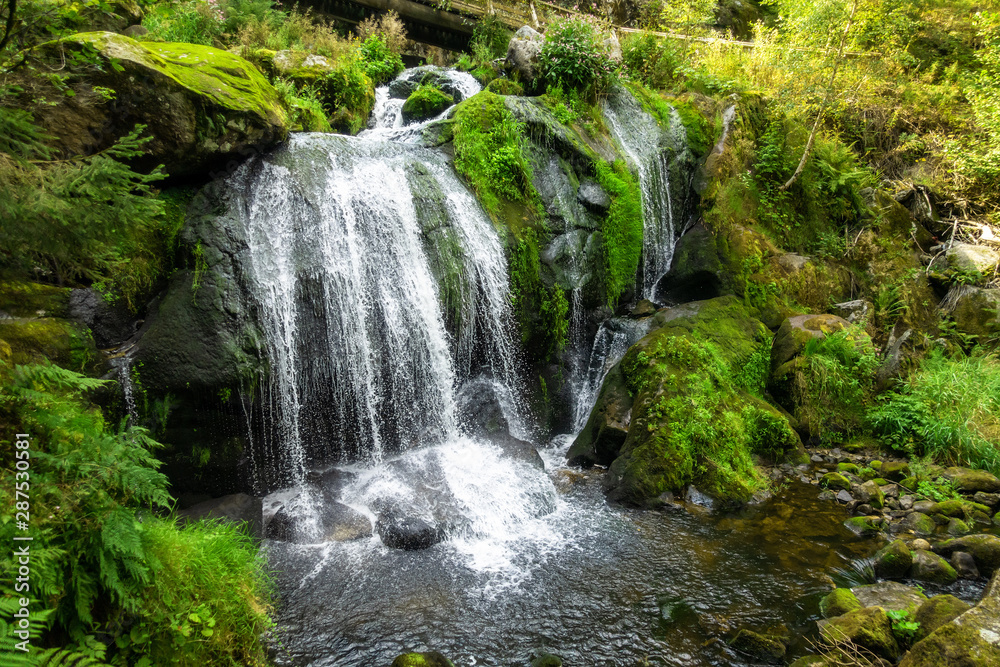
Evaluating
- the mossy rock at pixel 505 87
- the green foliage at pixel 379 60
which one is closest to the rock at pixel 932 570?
the mossy rock at pixel 505 87

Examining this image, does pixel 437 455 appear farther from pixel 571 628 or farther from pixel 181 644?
pixel 181 644

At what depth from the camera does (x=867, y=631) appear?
3838 mm

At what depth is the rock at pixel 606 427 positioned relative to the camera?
711 cm

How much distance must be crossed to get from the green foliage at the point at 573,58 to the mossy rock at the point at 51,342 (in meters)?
8.93

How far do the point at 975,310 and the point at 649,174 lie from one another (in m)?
6.19

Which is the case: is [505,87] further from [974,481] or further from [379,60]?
[974,481]

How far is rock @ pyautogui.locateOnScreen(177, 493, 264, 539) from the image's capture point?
219 inches

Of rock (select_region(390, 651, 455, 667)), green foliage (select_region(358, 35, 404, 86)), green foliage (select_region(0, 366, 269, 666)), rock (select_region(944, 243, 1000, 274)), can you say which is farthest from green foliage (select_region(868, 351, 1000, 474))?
green foliage (select_region(358, 35, 404, 86))

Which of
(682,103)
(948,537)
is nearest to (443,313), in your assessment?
(948,537)

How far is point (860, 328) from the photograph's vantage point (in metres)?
8.26

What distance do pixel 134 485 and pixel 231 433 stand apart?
2939 millimetres

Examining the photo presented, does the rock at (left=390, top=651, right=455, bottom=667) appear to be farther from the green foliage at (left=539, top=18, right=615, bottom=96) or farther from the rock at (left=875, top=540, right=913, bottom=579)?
the green foliage at (left=539, top=18, right=615, bottom=96)

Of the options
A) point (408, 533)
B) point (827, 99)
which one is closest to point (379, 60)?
point (827, 99)

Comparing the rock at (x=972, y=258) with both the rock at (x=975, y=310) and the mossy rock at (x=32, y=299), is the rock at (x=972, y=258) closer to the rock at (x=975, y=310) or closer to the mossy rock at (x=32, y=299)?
the rock at (x=975, y=310)
